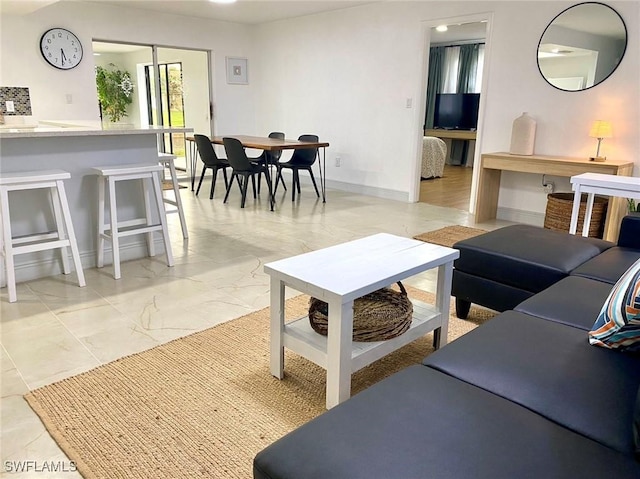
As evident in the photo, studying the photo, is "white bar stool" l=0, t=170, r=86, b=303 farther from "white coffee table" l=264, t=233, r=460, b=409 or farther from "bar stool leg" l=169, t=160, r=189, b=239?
"white coffee table" l=264, t=233, r=460, b=409

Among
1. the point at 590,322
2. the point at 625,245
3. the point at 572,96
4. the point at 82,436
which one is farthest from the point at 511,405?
the point at 572,96

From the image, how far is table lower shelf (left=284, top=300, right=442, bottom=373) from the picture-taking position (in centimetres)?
173

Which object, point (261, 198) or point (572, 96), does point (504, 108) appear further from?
point (261, 198)

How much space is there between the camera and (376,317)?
187cm

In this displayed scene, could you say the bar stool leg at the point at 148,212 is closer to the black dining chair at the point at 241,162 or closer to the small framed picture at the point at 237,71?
the black dining chair at the point at 241,162

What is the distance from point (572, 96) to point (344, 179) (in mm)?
3036

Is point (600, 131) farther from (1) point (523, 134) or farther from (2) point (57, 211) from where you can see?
(2) point (57, 211)

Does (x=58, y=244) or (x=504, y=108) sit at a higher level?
(x=504, y=108)

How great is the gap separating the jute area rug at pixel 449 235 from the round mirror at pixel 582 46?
156 centimetres

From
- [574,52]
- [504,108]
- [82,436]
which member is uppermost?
[574,52]

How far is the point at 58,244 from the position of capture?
278 cm

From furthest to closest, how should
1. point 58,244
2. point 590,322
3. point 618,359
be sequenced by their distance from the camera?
point 58,244
point 590,322
point 618,359

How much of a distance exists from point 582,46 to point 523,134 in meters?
0.87

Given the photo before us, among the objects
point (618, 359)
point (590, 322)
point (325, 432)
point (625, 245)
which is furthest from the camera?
point (625, 245)
